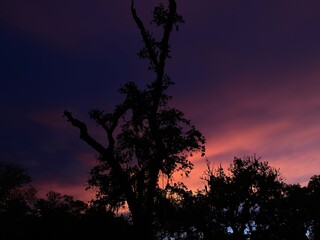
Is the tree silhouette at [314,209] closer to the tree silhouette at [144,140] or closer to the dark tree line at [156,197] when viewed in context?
the dark tree line at [156,197]

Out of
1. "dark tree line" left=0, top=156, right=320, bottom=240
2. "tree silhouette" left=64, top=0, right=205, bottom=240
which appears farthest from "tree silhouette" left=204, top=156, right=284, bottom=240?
"tree silhouette" left=64, top=0, right=205, bottom=240

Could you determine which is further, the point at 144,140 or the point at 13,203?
the point at 13,203

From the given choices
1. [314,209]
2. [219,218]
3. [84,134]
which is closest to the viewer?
[84,134]

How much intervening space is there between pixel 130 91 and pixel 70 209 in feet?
173

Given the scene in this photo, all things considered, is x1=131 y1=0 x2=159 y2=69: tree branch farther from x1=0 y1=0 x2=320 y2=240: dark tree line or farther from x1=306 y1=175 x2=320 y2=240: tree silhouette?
x1=306 y1=175 x2=320 y2=240: tree silhouette

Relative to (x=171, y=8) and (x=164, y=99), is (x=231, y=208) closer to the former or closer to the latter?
(x=164, y=99)

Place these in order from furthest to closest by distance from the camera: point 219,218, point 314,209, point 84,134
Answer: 1. point 314,209
2. point 219,218
3. point 84,134

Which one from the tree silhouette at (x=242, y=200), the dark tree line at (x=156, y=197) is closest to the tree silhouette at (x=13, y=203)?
the dark tree line at (x=156, y=197)

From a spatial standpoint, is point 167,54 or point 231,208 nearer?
point 167,54

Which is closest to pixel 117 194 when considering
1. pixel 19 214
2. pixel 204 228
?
pixel 204 228

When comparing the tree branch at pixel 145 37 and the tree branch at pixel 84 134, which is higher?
the tree branch at pixel 145 37

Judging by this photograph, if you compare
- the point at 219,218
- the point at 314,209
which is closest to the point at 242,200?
the point at 219,218

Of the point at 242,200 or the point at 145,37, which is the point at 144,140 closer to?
the point at 145,37

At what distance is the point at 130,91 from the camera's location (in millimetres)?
23547
